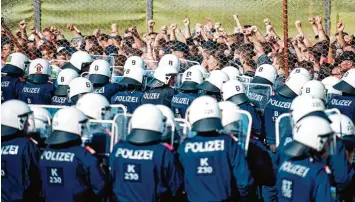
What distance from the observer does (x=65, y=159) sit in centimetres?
1051

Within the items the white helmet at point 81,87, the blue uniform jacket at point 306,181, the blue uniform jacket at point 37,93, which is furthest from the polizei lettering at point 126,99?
the blue uniform jacket at point 306,181

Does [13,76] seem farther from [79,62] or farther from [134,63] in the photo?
[134,63]

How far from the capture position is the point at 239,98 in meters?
13.7

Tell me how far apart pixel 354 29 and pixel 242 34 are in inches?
94.1

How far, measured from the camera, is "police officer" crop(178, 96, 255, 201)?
10.4 m

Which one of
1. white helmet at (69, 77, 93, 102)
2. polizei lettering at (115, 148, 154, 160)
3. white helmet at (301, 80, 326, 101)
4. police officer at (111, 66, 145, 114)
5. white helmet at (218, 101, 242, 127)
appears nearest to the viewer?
polizei lettering at (115, 148, 154, 160)

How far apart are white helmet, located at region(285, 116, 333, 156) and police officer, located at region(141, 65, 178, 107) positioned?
5.53 metres

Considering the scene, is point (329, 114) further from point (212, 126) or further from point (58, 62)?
point (58, 62)

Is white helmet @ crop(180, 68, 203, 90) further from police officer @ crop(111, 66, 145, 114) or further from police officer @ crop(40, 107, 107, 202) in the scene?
police officer @ crop(40, 107, 107, 202)

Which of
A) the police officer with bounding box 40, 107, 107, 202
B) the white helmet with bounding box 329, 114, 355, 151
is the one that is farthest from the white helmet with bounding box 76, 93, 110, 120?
the white helmet with bounding box 329, 114, 355, 151

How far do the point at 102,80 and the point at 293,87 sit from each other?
11.3 ft

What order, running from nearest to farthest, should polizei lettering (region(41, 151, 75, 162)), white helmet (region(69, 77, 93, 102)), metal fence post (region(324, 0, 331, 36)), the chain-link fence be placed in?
polizei lettering (region(41, 151, 75, 162)) → white helmet (region(69, 77, 93, 102)) → the chain-link fence → metal fence post (region(324, 0, 331, 36))

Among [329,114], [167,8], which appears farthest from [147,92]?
[167,8]

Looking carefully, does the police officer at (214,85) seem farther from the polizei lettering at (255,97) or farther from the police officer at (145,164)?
the police officer at (145,164)
